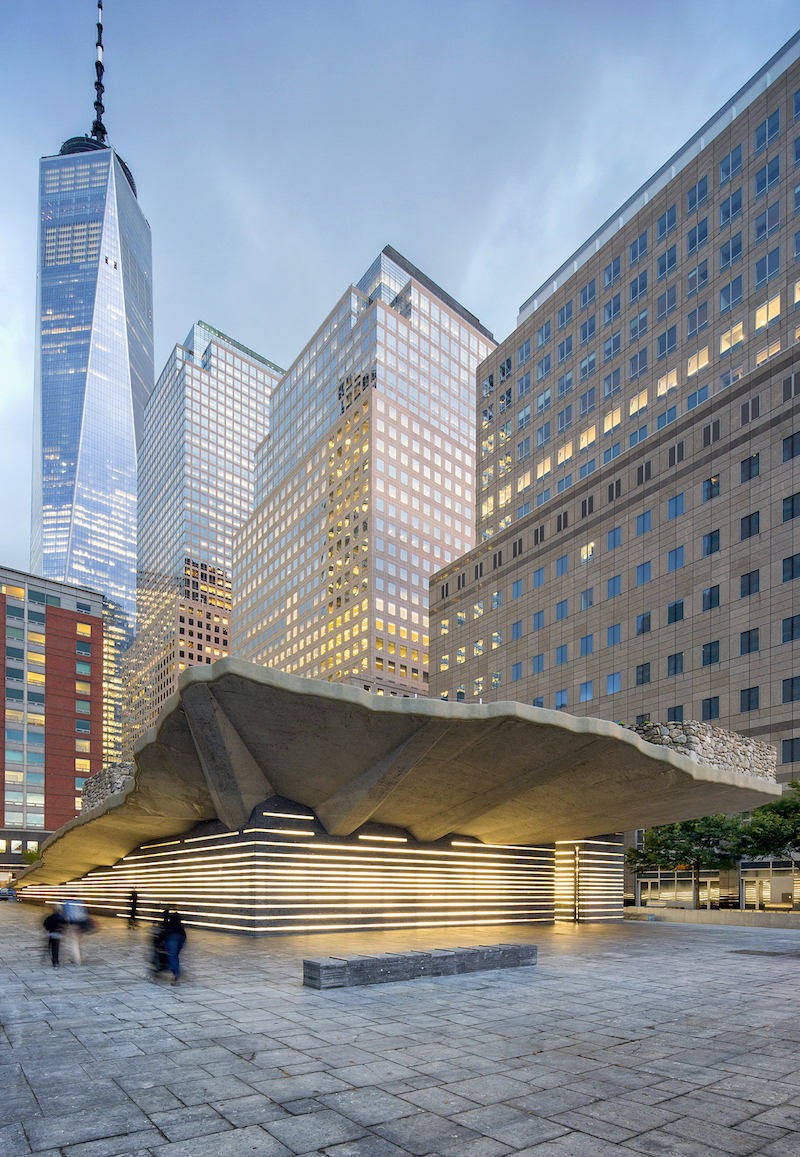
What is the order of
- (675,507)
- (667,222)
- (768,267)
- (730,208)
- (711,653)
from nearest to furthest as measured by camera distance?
(711,653)
(768,267)
(675,507)
(730,208)
(667,222)

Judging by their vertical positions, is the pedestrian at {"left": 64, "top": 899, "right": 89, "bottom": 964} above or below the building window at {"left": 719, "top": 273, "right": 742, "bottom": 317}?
below

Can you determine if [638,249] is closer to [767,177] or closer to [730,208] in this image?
[730,208]

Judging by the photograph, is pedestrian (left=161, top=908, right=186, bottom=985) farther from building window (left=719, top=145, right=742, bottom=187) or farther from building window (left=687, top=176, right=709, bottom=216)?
building window (left=687, top=176, right=709, bottom=216)

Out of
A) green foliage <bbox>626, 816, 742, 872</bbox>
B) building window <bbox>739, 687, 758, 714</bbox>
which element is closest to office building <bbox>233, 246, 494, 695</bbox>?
building window <bbox>739, 687, 758, 714</bbox>

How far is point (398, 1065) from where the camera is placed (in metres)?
8.32

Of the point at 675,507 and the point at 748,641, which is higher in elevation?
the point at 675,507

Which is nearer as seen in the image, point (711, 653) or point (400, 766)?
point (400, 766)

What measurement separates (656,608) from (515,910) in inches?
1208

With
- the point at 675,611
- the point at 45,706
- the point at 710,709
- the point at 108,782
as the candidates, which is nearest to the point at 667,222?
the point at 675,611

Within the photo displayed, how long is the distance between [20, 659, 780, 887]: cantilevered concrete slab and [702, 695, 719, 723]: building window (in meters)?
22.7

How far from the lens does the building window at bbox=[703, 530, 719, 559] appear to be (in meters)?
49.3

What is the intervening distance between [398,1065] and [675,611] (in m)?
47.9

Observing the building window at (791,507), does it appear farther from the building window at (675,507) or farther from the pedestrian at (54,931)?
the pedestrian at (54,931)

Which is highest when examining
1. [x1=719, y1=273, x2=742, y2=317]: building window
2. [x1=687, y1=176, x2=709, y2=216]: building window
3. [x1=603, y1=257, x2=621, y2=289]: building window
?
[x1=687, y1=176, x2=709, y2=216]: building window
